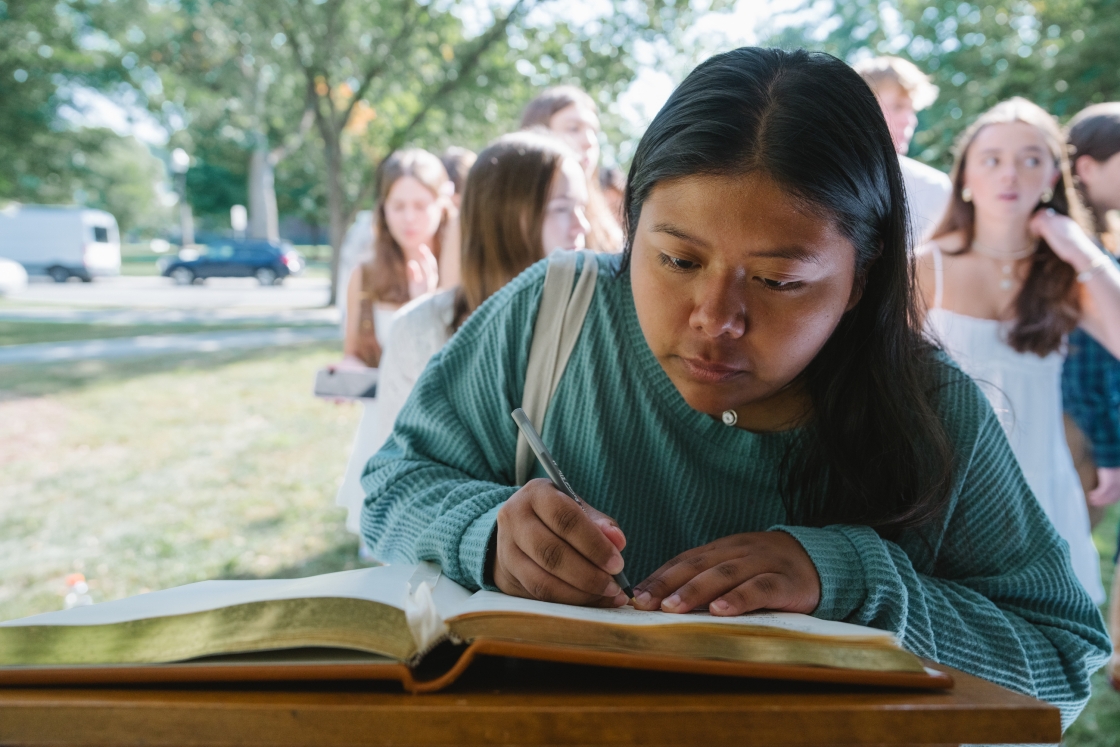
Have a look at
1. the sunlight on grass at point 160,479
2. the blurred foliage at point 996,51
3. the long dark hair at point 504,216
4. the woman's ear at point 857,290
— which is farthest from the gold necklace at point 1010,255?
the blurred foliage at point 996,51

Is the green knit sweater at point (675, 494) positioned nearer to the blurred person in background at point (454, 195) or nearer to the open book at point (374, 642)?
the open book at point (374, 642)

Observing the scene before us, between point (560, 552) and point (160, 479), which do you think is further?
point (160, 479)

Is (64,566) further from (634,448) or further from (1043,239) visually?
(1043,239)

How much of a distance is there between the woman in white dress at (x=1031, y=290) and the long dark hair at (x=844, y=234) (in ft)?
5.63

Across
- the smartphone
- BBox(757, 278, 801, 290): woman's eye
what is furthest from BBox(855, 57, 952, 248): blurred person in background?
BBox(757, 278, 801, 290): woman's eye

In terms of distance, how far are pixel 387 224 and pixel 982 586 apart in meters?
3.17

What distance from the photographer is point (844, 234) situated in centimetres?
106

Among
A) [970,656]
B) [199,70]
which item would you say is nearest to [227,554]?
[970,656]

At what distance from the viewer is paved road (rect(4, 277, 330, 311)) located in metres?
17.5

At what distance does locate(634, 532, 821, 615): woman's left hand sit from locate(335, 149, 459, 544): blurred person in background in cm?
281

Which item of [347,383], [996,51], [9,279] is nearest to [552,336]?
[347,383]

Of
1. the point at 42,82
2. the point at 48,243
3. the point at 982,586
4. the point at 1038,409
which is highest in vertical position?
the point at 42,82

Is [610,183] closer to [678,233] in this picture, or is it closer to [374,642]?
[678,233]

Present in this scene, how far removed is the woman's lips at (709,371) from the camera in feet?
3.52
